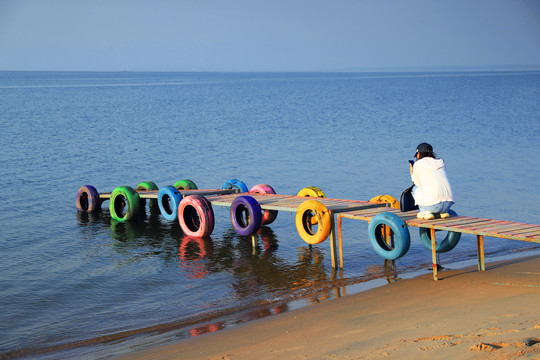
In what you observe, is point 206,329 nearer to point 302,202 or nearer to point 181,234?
point 302,202

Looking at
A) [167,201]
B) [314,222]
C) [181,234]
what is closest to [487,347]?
[314,222]

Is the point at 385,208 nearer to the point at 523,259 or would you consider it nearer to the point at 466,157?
the point at 523,259

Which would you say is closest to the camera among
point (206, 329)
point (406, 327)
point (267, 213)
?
point (406, 327)

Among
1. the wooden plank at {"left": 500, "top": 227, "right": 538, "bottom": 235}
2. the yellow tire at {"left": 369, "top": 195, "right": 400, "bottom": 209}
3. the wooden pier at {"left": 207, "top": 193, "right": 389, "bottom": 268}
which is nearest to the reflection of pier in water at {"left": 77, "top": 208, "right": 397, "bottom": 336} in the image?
the wooden pier at {"left": 207, "top": 193, "right": 389, "bottom": 268}

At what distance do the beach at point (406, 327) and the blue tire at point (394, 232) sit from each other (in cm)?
70

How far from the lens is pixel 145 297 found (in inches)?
540

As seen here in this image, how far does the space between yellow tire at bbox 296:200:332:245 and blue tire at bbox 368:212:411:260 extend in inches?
51.1

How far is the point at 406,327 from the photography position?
9742 millimetres

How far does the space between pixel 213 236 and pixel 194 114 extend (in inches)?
2256

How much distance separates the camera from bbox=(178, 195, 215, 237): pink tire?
59.1 feet

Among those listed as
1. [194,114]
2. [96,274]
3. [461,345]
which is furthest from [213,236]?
[194,114]

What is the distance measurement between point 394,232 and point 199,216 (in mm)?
6940

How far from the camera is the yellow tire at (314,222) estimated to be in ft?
48.4

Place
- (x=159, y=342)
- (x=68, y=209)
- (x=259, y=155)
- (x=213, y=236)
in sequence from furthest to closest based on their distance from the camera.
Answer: (x=259, y=155), (x=68, y=209), (x=213, y=236), (x=159, y=342)
